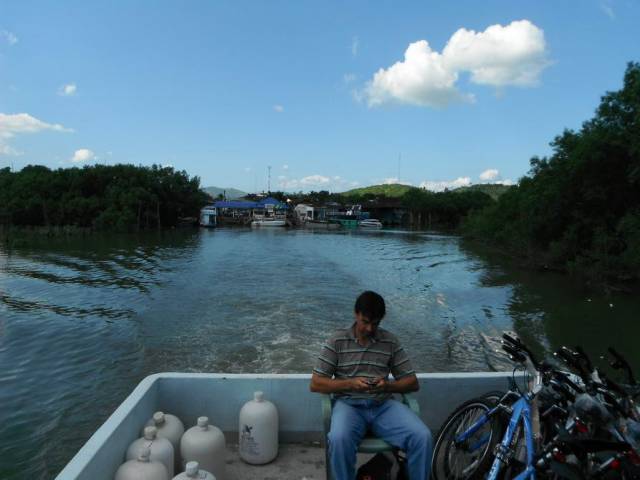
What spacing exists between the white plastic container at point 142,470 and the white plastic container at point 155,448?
13 cm

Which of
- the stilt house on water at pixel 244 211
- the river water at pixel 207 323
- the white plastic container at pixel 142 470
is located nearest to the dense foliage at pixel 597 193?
the river water at pixel 207 323

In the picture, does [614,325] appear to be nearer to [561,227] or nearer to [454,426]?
[561,227]

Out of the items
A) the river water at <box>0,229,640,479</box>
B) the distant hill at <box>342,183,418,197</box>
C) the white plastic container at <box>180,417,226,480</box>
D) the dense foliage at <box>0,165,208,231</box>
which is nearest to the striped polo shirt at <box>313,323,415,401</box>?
the white plastic container at <box>180,417,226,480</box>

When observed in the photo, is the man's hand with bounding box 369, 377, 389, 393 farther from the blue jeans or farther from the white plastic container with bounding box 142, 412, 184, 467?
the white plastic container with bounding box 142, 412, 184, 467

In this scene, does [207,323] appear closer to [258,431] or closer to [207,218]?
[258,431]

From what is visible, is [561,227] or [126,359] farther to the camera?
[561,227]

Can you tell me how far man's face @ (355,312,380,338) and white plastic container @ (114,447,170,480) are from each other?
1.42m

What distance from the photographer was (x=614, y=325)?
506 inches

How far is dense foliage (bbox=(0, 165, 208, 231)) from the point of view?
48.1 m

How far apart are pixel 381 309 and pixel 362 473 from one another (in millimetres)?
979

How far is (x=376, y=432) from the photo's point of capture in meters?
2.89

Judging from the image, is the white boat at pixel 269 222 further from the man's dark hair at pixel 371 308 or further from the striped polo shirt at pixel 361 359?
the man's dark hair at pixel 371 308

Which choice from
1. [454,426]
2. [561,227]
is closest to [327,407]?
[454,426]

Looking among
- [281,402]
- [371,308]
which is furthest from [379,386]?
[281,402]
